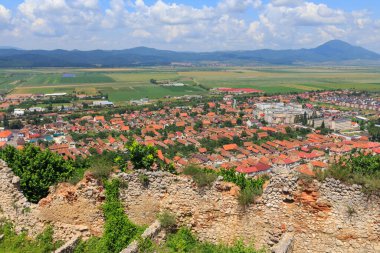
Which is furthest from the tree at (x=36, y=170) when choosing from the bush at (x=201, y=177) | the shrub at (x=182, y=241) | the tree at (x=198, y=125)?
the tree at (x=198, y=125)

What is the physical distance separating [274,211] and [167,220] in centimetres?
285

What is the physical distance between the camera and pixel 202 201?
9594mm

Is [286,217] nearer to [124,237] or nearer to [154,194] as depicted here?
[154,194]

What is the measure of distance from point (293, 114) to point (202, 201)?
9424cm

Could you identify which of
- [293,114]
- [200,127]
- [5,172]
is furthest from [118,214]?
[293,114]

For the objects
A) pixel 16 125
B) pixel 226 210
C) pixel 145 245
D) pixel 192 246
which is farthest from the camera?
pixel 16 125

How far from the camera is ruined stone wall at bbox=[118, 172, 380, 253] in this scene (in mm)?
8164

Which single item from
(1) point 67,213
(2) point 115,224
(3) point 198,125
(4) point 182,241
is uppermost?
(1) point 67,213

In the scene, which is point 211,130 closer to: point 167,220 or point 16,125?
point 16,125

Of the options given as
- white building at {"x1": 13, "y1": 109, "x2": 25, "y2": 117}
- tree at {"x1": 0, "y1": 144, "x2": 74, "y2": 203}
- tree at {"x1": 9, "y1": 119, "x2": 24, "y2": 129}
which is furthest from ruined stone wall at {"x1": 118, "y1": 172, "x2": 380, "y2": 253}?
white building at {"x1": 13, "y1": 109, "x2": 25, "y2": 117}

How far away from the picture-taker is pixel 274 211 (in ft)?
29.1

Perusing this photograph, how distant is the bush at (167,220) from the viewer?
9.63 meters

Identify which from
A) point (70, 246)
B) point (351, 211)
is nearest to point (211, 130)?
point (70, 246)

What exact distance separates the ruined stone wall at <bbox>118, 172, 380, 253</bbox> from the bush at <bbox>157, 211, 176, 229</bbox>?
0.19 meters
